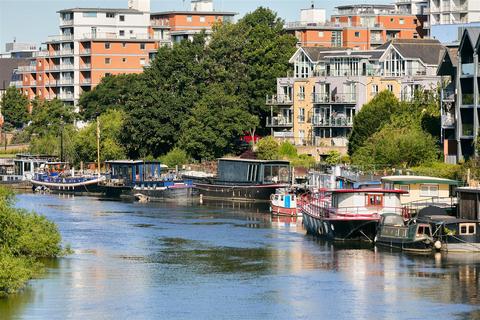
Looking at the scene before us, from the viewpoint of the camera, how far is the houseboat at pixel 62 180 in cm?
11806

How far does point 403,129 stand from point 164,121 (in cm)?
3256

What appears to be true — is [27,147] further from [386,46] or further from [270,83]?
[386,46]

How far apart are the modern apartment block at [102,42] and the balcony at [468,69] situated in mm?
68871

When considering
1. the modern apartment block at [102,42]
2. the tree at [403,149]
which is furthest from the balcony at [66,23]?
the tree at [403,149]

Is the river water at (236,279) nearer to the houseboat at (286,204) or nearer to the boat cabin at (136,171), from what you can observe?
the houseboat at (286,204)

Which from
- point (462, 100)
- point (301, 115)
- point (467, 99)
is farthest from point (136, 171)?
point (467, 99)

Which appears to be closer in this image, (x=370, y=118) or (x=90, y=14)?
(x=370, y=118)

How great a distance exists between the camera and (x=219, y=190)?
10806 cm

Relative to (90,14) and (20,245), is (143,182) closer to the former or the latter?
(20,245)

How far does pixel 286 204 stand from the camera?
9081 cm

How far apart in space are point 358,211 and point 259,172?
34.3m

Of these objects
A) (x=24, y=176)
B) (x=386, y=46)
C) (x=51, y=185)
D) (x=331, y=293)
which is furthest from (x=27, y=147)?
(x=331, y=293)

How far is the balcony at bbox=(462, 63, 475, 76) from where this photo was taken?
A: 93375 mm

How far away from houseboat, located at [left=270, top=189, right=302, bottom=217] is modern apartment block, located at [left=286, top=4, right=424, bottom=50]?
182 ft
